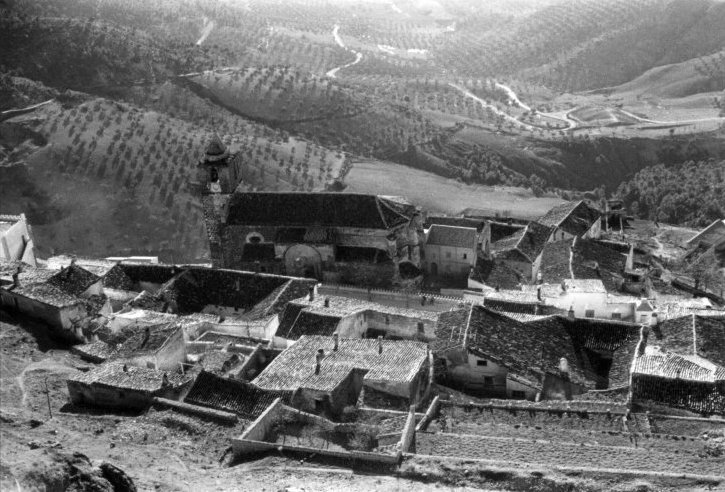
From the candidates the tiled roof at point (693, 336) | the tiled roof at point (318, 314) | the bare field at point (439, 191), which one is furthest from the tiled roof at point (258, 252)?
the bare field at point (439, 191)

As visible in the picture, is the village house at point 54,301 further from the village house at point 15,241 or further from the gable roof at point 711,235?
the gable roof at point 711,235

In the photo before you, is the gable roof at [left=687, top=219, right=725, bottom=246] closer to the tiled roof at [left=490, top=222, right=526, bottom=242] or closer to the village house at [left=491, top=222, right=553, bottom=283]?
the village house at [left=491, top=222, right=553, bottom=283]

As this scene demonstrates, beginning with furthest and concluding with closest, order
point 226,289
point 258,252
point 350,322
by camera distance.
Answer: point 258,252
point 226,289
point 350,322

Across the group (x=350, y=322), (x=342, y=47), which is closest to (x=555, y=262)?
(x=350, y=322)

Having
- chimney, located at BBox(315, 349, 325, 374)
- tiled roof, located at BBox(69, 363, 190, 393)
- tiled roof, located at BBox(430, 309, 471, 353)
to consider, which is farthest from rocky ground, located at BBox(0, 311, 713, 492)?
tiled roof, located at BBox(430, 309, 471, 353)

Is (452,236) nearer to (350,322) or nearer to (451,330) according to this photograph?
(350,322)

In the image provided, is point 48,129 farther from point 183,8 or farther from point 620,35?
point 620,35

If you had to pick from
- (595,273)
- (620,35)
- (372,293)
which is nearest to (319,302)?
(372,293)
